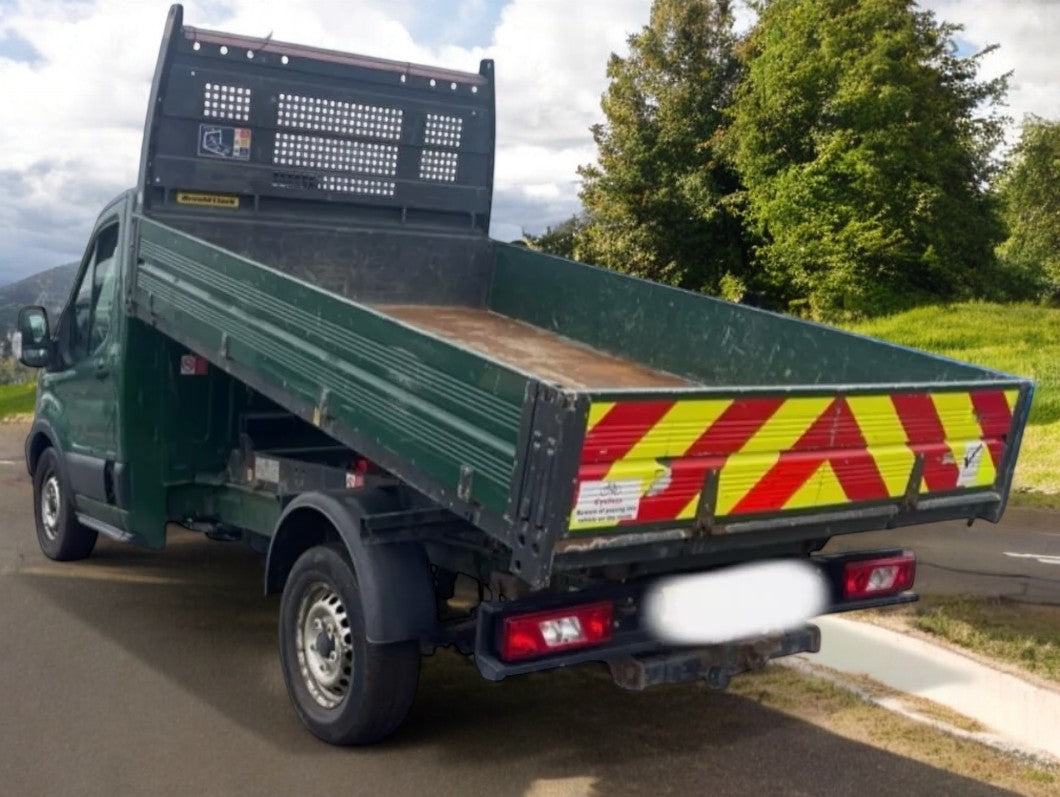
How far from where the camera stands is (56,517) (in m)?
8.33

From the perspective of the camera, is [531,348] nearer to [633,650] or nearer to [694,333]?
[694,333]

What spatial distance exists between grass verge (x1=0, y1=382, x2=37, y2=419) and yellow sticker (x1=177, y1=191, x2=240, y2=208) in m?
18.4

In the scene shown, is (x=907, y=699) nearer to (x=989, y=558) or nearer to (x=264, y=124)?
(x=989, y=558)

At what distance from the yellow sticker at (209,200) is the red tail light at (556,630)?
3863 millimetres

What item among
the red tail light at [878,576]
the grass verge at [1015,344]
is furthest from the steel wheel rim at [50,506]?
the grass verge at [1015,344]

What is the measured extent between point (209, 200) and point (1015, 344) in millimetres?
21444

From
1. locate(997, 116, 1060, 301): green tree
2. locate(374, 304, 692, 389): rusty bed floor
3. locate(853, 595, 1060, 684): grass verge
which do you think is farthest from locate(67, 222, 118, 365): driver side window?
locate(997, 116, 1060, 301): green tree

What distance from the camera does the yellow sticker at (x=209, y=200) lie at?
7102 millimetres

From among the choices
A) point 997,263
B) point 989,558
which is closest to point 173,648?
point 989,558

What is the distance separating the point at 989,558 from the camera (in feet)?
30.2

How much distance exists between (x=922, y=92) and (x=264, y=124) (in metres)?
32.6

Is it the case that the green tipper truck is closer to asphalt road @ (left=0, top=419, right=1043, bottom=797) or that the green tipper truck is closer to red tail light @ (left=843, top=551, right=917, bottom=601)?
red tail light @ (left=843, top=551, right=917, bottom=601)

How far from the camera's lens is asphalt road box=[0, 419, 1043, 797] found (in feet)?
15.4

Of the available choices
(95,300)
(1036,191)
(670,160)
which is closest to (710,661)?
(95,300)
